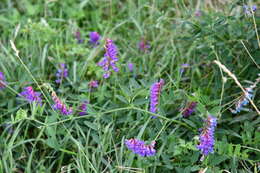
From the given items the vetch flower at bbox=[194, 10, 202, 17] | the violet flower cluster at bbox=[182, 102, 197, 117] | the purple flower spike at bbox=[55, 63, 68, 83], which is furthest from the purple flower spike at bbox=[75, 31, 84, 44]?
the violet flower cluster at bbox=[182, 102, 197, 117]

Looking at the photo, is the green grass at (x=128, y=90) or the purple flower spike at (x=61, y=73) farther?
the purple flower spike at (x=61, y=73)

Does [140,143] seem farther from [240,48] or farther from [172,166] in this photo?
[240,48]

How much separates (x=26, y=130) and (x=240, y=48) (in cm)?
129

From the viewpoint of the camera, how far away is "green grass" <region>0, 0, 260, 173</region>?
1.93 meters

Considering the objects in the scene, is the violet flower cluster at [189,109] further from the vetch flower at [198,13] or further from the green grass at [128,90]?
the vetch flower at [198,13]

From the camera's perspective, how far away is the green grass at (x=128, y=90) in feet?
6.33

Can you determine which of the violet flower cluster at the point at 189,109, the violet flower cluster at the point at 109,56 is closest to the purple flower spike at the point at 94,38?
the violet flower cluster at the point at 109,56

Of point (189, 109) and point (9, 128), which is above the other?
point (189, 109)

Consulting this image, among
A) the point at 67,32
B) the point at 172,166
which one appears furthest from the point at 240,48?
the point at 67,32

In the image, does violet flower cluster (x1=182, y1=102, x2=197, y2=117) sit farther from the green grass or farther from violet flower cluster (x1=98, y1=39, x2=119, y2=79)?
violet flower cluster (x1=98, y1=39, x2=119, y2=79)

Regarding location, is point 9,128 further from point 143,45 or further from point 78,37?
point 143,45

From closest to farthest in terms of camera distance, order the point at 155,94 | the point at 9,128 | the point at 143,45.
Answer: the point at 155,94 → the point at 9,128 → the point at 143,45

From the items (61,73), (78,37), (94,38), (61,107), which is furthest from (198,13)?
(61,107)

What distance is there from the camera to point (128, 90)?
76.1 inches
